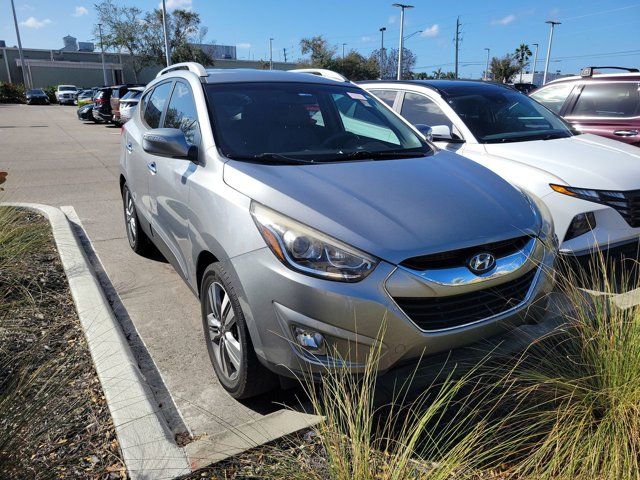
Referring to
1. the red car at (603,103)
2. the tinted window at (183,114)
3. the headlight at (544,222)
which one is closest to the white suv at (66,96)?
the red car at (603,103)

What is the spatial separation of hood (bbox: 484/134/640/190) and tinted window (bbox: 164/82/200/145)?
279cm

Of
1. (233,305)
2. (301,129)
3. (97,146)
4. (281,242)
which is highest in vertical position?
(301,129)

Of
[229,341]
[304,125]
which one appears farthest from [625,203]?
[229,341]

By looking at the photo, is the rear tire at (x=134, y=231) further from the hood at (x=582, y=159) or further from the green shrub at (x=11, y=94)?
the green shrub at (x=11, y=94)

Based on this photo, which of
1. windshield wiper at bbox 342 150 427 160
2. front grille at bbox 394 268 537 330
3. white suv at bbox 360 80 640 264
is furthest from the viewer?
white suv at bbox 360 80 640 264

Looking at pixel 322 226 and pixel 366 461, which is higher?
pixel 322 226

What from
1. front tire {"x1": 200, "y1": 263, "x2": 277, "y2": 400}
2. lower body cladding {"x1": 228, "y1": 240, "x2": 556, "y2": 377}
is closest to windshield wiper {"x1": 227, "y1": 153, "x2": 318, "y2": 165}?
front tire {"x1": 200, "y1": 263, "x2": 277, "y2": 400}

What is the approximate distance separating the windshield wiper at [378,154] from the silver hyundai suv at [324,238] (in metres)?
0.01

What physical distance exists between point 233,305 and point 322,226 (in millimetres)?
635

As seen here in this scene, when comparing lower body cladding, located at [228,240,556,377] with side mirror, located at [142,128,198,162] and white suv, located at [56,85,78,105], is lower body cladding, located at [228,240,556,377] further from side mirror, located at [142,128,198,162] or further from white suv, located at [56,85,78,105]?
white suv, located at [56,85,78,105]

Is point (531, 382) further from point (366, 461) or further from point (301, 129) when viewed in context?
point (301, 129)

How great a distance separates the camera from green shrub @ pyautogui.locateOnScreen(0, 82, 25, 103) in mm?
54344

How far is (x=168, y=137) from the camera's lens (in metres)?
3.17

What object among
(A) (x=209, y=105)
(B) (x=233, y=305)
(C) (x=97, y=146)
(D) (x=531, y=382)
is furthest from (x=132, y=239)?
(C) (x=97, y=146)
